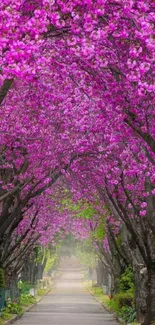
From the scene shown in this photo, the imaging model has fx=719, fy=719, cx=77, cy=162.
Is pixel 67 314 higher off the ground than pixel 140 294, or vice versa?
pixel 140 294

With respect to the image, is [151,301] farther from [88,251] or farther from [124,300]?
[88,251]

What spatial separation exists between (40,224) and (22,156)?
70.0 feet

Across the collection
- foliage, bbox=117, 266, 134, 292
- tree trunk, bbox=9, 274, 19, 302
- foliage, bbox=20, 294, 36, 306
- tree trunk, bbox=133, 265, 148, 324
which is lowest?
foliage, bbox=20, 294, 36, 306

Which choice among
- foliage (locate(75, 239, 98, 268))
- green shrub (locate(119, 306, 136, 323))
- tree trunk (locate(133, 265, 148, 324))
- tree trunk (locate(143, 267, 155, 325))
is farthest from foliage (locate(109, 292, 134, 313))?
foliage (locate(75, 239, 98, 268))

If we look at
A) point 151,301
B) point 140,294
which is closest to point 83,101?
point 151,301

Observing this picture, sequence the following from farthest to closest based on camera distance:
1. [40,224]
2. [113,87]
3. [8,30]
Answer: [40,224], [113,87], [8,30]

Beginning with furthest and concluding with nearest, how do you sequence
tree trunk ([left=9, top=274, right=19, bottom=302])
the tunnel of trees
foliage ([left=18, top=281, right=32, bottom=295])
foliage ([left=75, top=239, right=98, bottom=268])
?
foliage ([left=75, top=239, right=98, bottom=268]) → foliage ([left=18, top=281, right=32, bottom=295]) → tree trunk ([left=9, top=274, right=19, bottom=302]) → the tunnel of trees

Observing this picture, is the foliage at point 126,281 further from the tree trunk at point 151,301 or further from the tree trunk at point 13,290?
the tree trunk at point 151,301

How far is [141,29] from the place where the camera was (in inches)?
419

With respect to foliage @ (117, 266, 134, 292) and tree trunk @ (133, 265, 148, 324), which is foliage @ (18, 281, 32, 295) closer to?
foliage @ (117, 266, 134, 292)

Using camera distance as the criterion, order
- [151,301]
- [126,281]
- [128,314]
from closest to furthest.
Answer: [151,301] < [128,314] < [126,281]

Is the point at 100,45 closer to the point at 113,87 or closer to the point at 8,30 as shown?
the point at 113,87

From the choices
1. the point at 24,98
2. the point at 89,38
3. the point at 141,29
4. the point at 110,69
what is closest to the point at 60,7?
the point at 89,38

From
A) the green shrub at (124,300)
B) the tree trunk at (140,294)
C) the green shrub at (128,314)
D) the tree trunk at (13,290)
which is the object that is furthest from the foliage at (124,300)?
the tree trunk at (13,290)
